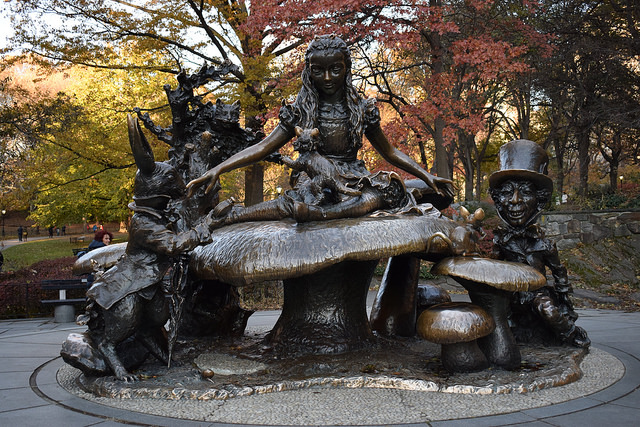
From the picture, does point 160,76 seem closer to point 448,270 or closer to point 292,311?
point 292,311

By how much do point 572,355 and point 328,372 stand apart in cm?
221

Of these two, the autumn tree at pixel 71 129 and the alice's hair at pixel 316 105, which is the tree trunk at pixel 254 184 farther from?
the alice's hair at pixel 316 105

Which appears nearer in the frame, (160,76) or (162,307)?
(162,307)

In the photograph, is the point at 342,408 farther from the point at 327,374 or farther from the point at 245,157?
the point at 245,157

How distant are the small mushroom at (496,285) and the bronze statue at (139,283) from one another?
79.0 inches

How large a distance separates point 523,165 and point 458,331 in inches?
82.7

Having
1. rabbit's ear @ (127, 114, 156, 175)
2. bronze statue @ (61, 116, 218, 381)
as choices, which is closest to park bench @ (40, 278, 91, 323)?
bronze statue @ (61, 116, 218, 381)

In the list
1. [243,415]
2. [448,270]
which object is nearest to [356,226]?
[448,270]

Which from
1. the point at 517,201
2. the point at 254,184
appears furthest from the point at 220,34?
the point at 517,201

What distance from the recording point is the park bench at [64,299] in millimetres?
9430

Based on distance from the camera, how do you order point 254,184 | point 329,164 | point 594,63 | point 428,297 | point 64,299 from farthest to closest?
point 594,63, point 254,184, point 64,299, point 428,297, point 329,164

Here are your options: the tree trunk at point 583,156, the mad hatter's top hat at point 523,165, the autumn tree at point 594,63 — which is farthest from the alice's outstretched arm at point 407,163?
the tree trunk at point 583,156

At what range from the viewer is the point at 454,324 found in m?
4.20

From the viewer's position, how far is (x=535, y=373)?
4.32m
